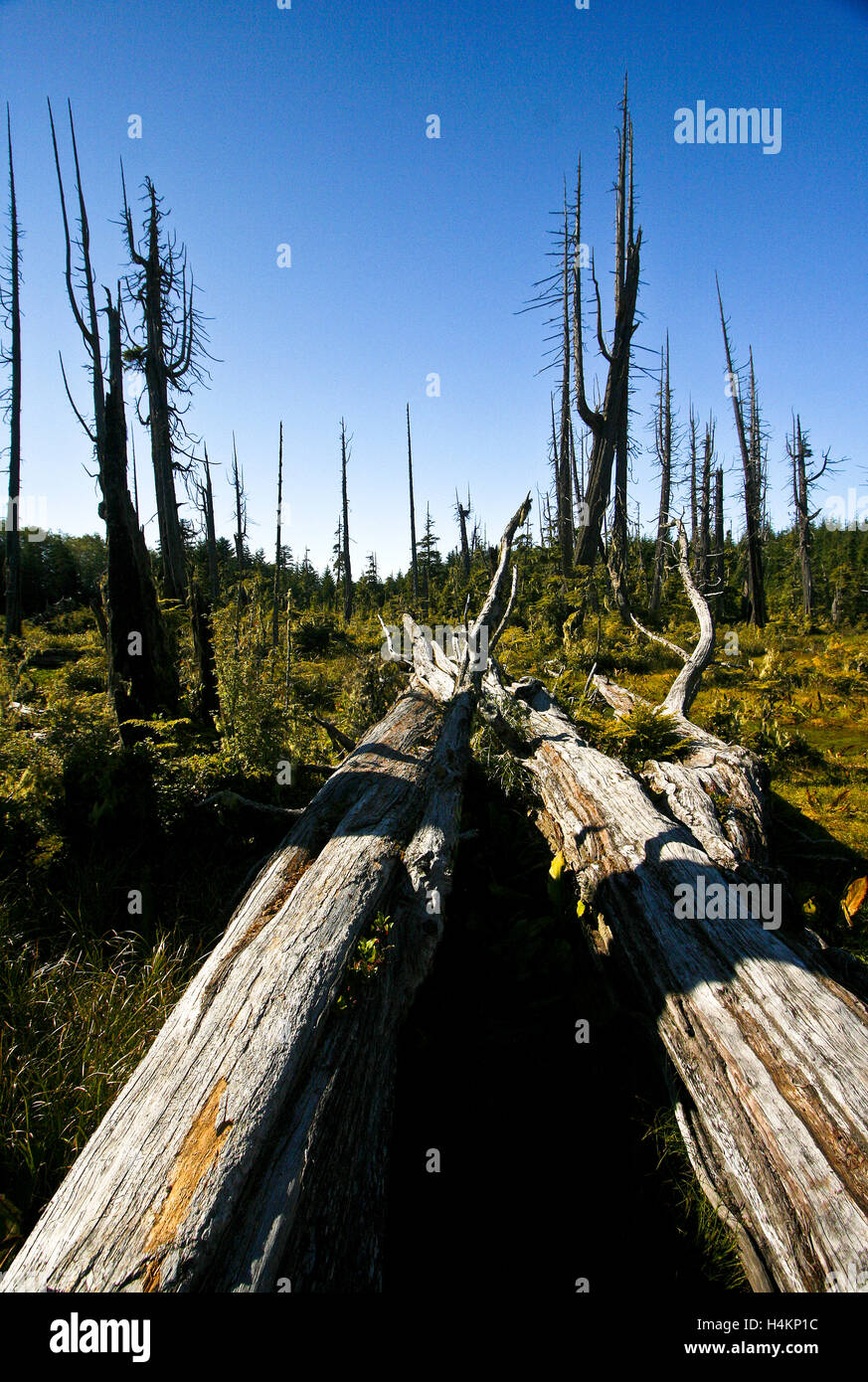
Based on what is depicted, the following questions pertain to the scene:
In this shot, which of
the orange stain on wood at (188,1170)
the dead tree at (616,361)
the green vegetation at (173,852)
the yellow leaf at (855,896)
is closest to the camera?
the orange stain on wood at (188,1170)

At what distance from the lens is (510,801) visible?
5641 mm

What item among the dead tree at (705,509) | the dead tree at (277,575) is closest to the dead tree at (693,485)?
the dead tree at (705,509)

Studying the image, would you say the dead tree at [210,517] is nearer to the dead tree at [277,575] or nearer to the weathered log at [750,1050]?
the dead tree at [277,575]

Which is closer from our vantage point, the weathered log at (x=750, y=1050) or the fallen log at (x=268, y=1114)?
the fallen log at (x=268, y=1114)

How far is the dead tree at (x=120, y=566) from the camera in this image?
5797 mm

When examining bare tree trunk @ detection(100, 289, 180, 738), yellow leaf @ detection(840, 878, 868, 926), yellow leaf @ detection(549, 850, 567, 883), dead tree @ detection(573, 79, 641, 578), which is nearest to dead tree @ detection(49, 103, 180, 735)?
bare tree trunk @ detection(100, 289, 180, 738)

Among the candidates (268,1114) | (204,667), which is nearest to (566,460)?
(204,667)

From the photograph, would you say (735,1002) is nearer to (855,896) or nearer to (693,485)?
(855,896)

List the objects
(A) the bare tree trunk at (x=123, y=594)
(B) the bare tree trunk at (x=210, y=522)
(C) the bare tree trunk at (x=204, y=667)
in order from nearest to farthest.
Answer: (A) the bare tree trunk at (x=123, y=594), (C) the bare tree trunk at (x=204, y=667), (B) the bare tree trunk at (x=210, y=522)

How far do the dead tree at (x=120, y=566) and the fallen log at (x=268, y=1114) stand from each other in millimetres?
3081

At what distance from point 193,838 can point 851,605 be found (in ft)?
97.8
